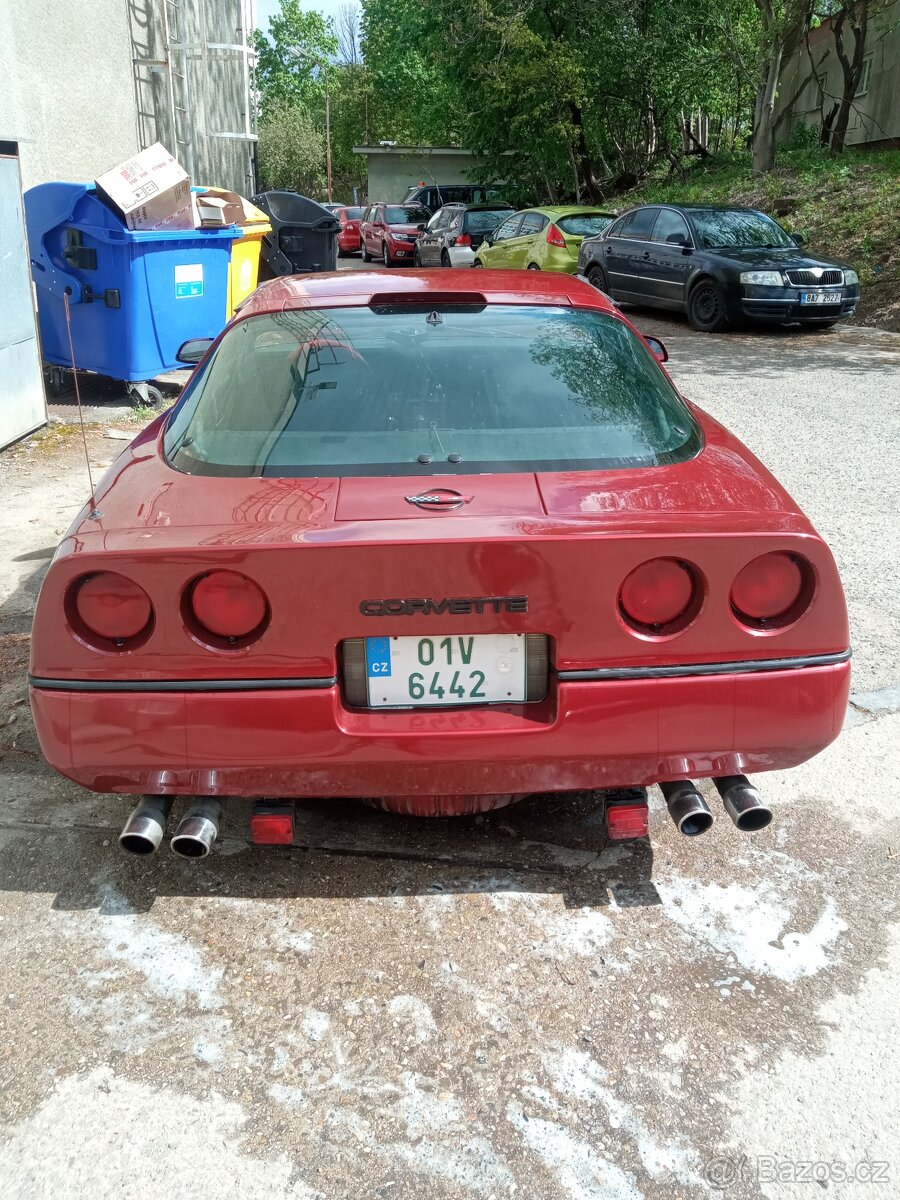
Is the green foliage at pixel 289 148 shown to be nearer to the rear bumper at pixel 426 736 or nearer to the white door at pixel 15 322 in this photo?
the white door at pixel 15 322

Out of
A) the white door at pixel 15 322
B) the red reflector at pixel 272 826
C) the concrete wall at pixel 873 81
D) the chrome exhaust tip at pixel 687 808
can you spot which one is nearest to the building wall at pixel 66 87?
the white door at pixel 15 322

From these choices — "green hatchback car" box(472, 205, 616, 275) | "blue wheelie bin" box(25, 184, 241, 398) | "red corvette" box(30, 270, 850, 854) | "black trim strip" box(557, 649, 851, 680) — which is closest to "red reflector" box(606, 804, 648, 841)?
"red corvette" box(30, 270, 850, 854)

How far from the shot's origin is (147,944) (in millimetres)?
2570

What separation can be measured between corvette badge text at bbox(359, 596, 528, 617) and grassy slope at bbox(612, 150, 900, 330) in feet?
41.4

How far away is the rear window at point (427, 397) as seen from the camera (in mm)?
2705

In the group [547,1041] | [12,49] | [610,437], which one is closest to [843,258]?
[12,49]

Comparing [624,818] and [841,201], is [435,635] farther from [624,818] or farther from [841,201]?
[841,201]

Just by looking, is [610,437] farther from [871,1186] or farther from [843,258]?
[843,258]

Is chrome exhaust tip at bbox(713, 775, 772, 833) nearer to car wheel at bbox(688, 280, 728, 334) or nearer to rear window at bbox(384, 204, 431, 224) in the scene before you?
car wheel at bbox(688, 280, 728, 334)

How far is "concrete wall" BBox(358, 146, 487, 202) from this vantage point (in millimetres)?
45812

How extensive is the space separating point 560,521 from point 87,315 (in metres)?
7.34

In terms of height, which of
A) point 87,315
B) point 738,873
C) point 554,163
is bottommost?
point 738,873

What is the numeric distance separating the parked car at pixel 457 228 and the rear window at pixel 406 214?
3659mm

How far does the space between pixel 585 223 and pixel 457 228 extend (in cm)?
518
